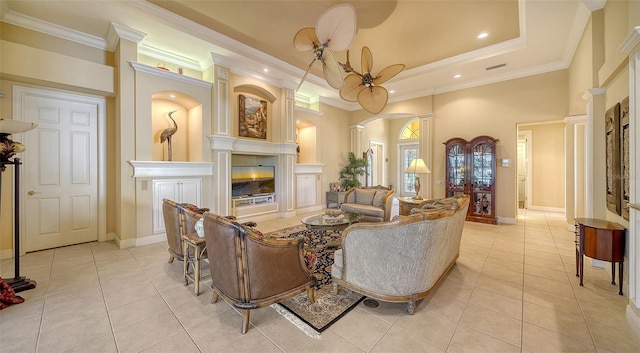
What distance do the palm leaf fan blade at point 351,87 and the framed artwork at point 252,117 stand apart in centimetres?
264

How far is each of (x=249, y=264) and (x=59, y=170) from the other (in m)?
4.17

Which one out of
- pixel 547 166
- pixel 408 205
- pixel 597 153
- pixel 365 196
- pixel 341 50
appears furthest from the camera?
pixel 547 166

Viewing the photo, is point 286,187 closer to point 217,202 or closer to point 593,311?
point 217,202

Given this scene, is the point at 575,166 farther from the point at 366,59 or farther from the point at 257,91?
the point at 257,91

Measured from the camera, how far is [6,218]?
3.39 meters

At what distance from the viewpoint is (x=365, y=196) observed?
562 cm

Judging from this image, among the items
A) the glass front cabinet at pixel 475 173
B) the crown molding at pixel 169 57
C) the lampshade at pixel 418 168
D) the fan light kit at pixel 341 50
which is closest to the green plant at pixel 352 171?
the glass front cabinet at pixel 475 173

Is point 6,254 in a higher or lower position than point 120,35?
lower

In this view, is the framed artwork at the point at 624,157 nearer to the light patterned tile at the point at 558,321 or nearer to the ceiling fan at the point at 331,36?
the light patterned tile at the point at 558,321

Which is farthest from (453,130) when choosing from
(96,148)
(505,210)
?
(96,148)

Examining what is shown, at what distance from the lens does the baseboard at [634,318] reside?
6.07 feet

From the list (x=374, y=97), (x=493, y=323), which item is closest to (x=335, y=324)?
(x=493, y=323)

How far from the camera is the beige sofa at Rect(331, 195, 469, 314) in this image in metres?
1.95

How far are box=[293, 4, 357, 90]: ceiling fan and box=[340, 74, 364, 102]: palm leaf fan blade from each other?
0.88 ft
